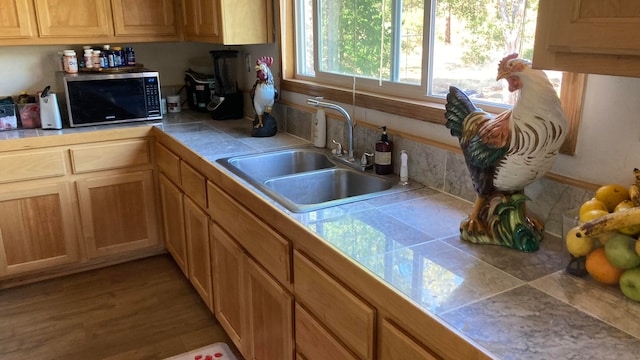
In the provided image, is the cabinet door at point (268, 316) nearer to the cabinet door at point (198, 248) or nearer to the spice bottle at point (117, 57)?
the cabinet door at point (198, 248)

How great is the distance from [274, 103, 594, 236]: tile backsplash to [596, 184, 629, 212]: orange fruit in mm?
141

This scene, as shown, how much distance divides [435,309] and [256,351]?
44.5 inches

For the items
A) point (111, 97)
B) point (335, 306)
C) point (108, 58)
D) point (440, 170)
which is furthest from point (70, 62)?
point (335, 306)

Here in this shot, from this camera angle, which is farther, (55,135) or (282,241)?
(55,135)

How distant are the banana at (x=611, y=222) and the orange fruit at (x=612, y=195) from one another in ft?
0.38

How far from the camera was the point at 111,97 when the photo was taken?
298 centimetres

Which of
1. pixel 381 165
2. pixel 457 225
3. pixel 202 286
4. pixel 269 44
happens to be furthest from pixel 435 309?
pixel 269 44

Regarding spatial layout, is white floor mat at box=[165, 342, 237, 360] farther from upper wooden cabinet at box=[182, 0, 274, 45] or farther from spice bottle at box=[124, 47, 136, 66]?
spice bottle at box=[124, 47, 136, 66]

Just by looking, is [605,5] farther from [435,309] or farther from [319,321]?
[319,321]

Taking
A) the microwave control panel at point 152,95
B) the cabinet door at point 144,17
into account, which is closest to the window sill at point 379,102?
the microwave control panel at point 152,95

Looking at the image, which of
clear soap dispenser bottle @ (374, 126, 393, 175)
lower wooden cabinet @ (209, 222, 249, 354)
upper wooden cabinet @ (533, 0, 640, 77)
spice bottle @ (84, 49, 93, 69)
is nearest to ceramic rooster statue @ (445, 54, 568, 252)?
upper wooden cabinet @ (533, 0, 640, 77)

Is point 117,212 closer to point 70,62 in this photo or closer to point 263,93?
point 70,62

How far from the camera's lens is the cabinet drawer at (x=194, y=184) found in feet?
7.54

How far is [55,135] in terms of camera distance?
2748 mm
